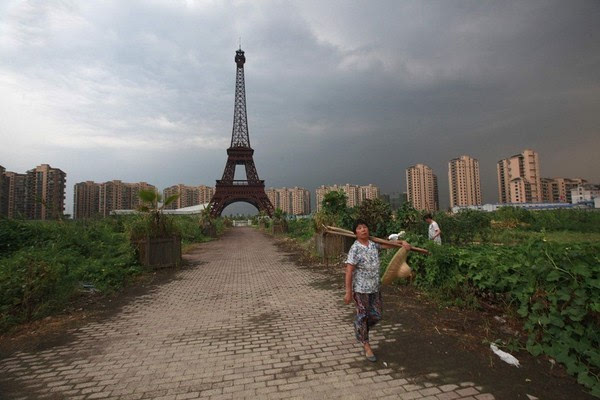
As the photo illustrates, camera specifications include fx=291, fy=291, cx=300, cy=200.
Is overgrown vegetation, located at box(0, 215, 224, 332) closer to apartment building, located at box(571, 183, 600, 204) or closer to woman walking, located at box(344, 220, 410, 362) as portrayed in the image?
woman walking, located at box(344, 220, 410, 362)

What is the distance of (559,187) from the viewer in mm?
69250

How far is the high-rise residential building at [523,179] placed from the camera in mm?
59000

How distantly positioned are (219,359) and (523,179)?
73.3 m

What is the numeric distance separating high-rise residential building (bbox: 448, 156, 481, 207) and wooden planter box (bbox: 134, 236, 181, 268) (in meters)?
64.5

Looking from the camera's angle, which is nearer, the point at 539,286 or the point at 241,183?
the point at 539,286

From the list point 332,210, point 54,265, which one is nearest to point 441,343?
point 54,265

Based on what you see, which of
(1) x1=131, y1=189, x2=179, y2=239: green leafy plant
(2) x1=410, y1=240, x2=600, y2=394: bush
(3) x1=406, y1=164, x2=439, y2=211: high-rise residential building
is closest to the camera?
(2) x1=410, y1=240, x2=600, y2=394: bush

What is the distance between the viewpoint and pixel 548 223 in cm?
1923

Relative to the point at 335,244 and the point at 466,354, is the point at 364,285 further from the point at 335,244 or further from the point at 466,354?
the point at 335,244

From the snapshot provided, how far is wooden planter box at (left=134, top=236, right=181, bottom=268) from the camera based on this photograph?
8.71 meters

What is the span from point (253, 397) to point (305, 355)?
0.88 meters

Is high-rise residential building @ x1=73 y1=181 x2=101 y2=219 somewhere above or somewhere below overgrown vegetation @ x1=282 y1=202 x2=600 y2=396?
above

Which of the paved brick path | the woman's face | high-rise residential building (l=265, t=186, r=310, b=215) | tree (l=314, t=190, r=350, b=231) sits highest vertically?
high-rise residential building (l=265, t=186, r=310, b=215)

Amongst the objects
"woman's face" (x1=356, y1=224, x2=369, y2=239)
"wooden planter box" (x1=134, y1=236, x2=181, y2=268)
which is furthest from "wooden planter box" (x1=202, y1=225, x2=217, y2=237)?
"woman's face" (x1=356, y1=224, x2=369, y2=239)
